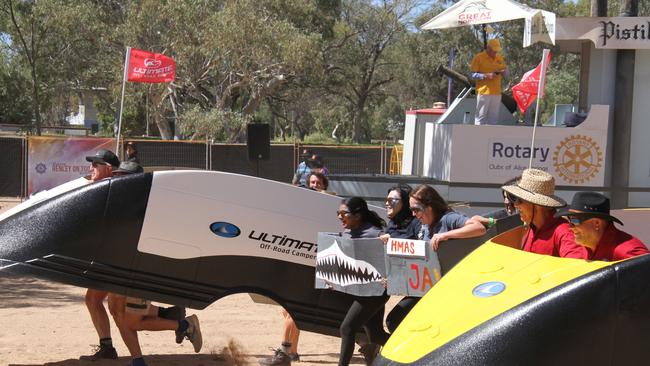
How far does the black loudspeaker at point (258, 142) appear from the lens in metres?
20.4

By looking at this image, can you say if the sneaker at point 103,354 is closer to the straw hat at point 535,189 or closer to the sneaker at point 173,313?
the sneaker at point 173,313

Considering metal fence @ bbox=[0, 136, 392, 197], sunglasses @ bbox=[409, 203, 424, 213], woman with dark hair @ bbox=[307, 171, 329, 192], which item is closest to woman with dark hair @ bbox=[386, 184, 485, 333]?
sunglasses @ bbox=[409, 203, 424, 213]

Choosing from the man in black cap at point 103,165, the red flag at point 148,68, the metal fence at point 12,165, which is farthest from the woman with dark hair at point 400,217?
the metal fence at point 12,165

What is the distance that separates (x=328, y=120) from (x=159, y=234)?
67902 mm

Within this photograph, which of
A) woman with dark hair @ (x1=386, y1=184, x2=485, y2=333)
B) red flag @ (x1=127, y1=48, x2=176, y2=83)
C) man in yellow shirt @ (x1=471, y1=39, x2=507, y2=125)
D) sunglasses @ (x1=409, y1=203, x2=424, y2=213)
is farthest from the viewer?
red flag @ (x1=127, y1=48, x2=176, y2=83)

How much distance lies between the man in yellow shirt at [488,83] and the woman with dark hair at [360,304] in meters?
7.06

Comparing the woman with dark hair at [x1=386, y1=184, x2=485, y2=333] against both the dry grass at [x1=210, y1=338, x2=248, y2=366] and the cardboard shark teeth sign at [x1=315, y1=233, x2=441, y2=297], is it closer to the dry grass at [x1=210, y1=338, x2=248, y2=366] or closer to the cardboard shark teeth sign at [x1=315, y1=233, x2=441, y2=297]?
the cardboard shark teeth sign at [x1=315, y1=233, x2=441, y2=297]

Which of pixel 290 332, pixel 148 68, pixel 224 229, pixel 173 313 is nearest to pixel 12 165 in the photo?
pixel 148 68

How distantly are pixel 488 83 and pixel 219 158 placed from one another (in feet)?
43.6

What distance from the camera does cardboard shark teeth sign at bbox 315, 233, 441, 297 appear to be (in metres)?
6.43

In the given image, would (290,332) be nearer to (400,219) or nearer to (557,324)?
(400,219)

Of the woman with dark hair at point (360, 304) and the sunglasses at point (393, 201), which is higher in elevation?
the sunglasses at point (393, 201)

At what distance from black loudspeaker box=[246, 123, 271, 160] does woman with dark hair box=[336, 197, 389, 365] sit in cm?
1325

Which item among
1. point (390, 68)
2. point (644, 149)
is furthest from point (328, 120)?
point (644, 149)
